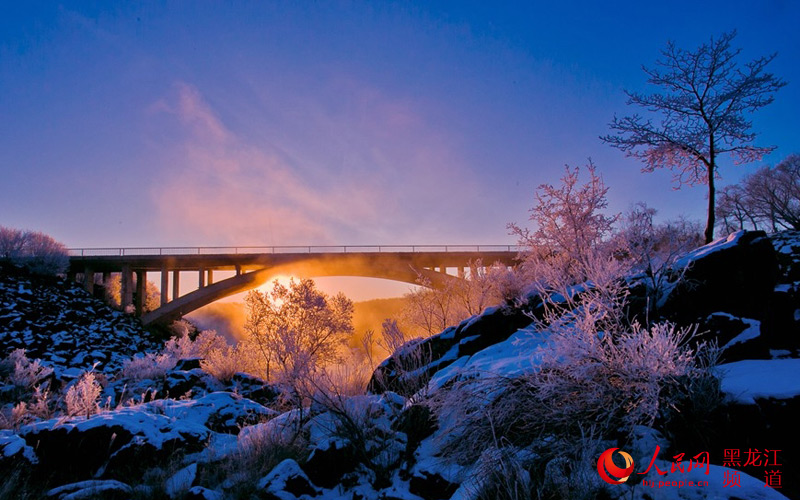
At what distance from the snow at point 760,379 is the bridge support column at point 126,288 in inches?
1487

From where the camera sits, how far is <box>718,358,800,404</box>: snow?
14.1ft

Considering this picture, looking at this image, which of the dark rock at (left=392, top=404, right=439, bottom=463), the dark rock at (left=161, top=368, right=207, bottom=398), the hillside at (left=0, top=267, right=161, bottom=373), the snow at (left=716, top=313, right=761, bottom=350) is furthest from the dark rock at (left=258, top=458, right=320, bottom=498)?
the hillside at (left=0, top=267, right=161, bottom=373)

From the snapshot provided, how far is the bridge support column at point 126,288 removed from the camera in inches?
1304

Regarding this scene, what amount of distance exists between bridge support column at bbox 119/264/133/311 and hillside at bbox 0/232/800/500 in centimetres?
2955

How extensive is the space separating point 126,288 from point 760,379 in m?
38.6

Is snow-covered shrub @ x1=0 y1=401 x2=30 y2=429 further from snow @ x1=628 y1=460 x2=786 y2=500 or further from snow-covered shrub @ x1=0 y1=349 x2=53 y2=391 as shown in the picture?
snow @ x1=628 y1=460 x2=786 y2=500

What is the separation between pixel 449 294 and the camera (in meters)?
17.7

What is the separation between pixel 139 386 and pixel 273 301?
700 centimetres

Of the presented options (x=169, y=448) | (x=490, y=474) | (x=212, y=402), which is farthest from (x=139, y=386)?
(x=490, y=474)

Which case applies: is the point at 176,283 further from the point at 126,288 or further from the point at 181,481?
the point at 181,481

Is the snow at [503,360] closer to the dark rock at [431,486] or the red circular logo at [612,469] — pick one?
the red circular logo at [612,469]

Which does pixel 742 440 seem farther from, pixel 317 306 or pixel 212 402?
pixel 317 306

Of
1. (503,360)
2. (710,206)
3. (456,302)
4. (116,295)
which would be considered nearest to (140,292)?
(116,295)

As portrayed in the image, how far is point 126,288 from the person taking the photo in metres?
33.5
